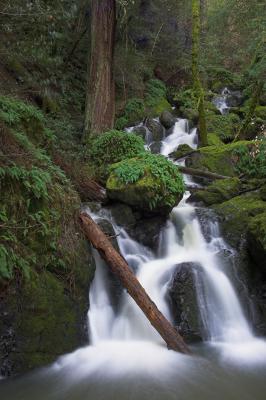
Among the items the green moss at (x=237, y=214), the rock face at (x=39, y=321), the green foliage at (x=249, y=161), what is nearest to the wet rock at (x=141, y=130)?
the green foliage at (x=249, y=161)

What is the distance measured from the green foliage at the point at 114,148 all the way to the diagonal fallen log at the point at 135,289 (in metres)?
3.78

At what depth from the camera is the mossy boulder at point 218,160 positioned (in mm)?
11742

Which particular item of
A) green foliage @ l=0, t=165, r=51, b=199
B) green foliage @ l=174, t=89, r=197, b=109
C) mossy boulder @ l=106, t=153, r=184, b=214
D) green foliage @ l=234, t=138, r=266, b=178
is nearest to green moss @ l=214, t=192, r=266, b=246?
mossy boulder @ l=106, t=153, r=184, b=214

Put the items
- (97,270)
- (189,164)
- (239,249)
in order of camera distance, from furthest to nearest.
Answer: (189,164) → (239,249) → (97,270)

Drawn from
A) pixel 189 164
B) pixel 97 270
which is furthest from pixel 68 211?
pixel 189 164

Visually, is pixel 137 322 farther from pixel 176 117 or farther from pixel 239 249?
pixel 176 117

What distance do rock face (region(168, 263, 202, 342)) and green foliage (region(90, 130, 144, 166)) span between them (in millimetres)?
4173

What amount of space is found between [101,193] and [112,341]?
368 cm

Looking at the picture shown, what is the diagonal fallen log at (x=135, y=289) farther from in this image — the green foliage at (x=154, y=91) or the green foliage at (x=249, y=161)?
the green foliage at (x=154, y=91)

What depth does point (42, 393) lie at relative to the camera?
15.3 feet

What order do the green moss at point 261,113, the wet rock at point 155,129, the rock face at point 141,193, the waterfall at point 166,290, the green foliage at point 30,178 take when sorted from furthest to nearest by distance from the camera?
the green moss at point 261,113 < the wet rock at point 155,129 < the rock face at point 141,193 < the waterfall at point 166,290 < the green foliage at point 30,178

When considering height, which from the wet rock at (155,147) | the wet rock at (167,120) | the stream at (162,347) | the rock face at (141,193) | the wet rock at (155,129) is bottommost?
the stream at (162,347)

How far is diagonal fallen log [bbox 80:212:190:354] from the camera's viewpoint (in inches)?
224

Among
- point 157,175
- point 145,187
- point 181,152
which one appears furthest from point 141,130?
point 145,187
